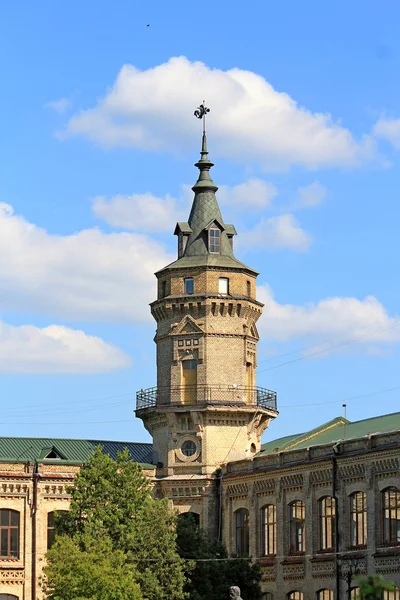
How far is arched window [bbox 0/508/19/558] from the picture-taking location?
6931 centimetres

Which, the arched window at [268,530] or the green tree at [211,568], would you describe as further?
the arched window at [268,530]

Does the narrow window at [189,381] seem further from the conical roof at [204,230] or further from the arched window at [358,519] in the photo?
the arched window at [358,519]

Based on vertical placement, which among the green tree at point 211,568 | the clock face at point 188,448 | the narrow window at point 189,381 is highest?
the narrow window at point 189,381

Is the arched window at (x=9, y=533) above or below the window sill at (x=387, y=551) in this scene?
above

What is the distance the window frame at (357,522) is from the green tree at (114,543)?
312 inches

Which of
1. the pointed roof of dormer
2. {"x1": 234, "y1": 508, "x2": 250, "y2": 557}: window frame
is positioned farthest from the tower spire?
{"x1": 234, "y1": 508, "x2": 250, "y2": 557}: window frame

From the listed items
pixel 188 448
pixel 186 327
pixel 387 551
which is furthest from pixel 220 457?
pixel 387 551

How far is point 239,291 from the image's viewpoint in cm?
7475

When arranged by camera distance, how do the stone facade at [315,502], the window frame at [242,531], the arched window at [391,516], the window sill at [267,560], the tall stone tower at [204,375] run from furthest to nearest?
the tall stone tower at [204,375], the window frame at [242,531], the window sill at [267,560], the stone facade at [315,502], the arched window at [391,516]

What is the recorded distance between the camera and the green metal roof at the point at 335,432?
64375 millimetres

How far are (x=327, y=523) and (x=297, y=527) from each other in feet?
9.54

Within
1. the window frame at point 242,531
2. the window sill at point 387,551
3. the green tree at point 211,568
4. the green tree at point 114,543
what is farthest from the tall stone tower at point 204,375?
the window sill at point 387,551

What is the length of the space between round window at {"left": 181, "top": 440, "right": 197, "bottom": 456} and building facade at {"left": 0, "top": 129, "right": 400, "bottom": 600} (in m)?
0.05

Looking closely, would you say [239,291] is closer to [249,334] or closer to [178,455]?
[249,334]
